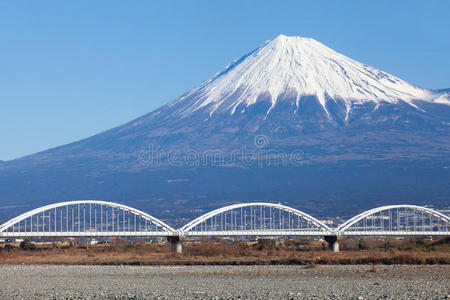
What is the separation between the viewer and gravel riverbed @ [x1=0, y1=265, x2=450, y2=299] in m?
30.6

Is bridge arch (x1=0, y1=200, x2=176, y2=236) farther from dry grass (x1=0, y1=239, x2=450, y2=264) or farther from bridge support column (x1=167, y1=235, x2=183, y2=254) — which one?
Result: dry grass (x1=0, y1=239, x2=450, y2=264)

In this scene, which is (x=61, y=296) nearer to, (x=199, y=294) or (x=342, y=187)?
(x=199, y=294)

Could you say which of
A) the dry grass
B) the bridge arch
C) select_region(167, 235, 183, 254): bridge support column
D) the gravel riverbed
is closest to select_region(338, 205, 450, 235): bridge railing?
the dry grass

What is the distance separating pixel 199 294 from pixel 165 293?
129 centimetres

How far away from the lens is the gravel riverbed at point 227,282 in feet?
100

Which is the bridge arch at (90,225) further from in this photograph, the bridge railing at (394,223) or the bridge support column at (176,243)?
the bridge railing at (394,223)

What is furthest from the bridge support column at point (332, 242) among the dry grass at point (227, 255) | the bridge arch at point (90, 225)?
the bridge arch at point (90, 225)

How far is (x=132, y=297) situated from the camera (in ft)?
99.1

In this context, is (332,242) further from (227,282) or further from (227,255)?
(227,282)

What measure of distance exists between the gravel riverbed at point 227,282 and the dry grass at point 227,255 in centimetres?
271

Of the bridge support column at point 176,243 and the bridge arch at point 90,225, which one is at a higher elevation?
the bridge arch at point 90,225

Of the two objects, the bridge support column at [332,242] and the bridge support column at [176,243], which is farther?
the bridge support column at [332,242]

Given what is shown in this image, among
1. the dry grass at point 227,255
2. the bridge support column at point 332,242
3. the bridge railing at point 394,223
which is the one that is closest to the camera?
the dry grass at point 227,255

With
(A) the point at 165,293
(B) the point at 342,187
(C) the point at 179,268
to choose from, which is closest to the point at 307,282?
(A) the point at 165,293
